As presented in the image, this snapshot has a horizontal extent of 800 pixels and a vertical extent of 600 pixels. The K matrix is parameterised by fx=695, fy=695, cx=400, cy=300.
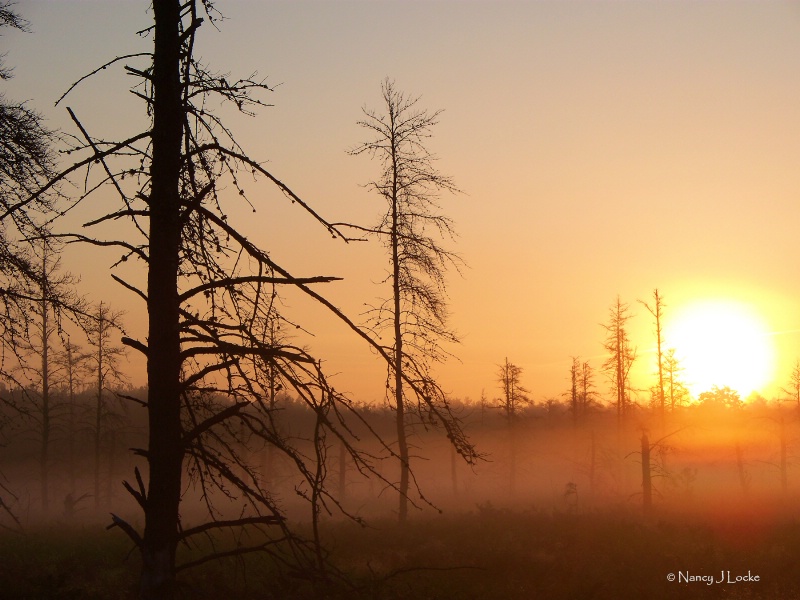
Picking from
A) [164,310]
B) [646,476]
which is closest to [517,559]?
[646,476]

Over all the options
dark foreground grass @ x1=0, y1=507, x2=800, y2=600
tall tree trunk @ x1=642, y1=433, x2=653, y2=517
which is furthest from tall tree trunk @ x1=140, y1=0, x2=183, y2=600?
tall tree trunk @ x1=642, y1=433, x2=653, y2=517

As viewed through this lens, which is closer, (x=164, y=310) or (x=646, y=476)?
(x=164, y=310)

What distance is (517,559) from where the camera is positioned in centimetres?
1894

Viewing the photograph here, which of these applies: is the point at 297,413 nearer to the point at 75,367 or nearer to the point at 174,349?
the point at 75,367

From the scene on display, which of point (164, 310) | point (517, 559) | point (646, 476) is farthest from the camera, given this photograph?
point (646, 476)

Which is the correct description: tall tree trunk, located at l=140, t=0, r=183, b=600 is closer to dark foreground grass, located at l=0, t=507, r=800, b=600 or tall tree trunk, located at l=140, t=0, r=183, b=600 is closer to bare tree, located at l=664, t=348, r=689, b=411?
dark foreground grass, located at l=0, t=507, r=800, b=600


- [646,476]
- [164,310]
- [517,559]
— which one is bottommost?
[517,559]

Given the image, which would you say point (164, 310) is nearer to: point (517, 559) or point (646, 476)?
point (517, 559)

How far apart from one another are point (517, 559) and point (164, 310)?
1720cm

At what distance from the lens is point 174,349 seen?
3.93 metres

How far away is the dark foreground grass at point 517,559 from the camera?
15.6 metres

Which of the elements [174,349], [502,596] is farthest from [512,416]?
[174,349]

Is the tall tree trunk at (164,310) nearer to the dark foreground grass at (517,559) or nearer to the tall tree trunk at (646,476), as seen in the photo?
the dark foreground grass at (517,559)

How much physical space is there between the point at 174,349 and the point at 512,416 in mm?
42445
